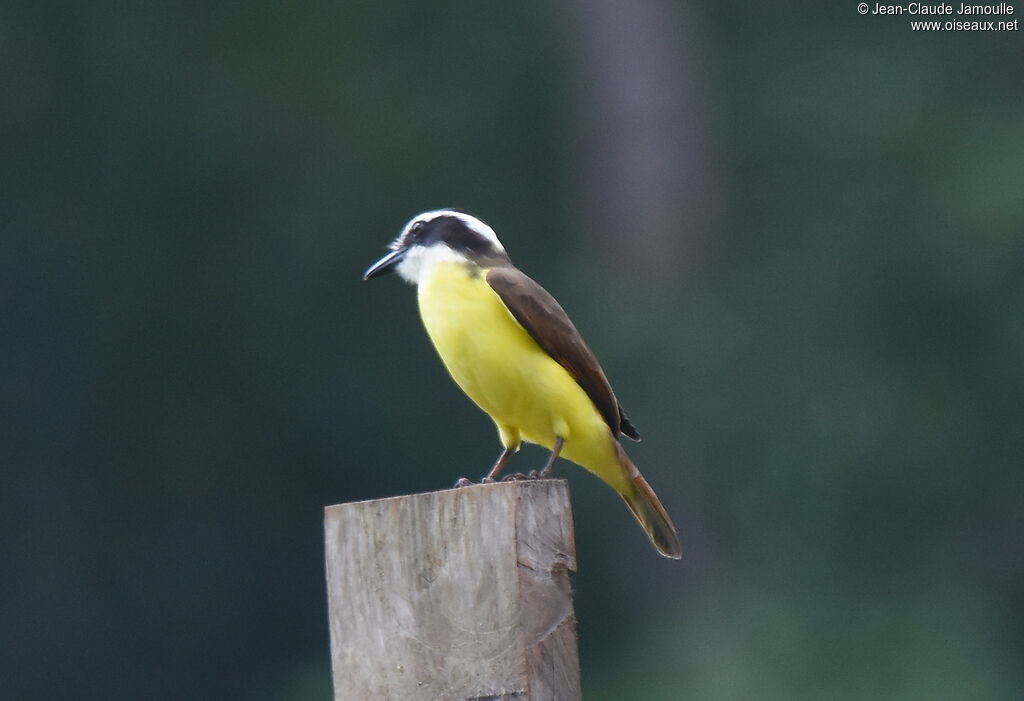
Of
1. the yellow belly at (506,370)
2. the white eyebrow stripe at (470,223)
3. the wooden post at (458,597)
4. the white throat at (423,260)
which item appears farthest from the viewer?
the white eyebrow stripe at (470,223)

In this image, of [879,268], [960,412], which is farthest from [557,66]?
[960,412]

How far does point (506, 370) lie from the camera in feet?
15.3

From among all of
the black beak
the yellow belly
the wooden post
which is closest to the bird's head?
the black beak

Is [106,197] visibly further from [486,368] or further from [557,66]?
[486,368]

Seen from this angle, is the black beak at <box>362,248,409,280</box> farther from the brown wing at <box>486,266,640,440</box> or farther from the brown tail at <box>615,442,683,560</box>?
the brown tail at <box>615,442,683,560</box>

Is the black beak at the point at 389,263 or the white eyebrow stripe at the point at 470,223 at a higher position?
the white eyebrow stripe at the point at 470,223

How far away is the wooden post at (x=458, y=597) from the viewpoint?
2.83m

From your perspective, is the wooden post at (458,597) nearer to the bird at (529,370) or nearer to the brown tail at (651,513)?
the bird at (529,370)

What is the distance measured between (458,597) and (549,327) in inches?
74.4

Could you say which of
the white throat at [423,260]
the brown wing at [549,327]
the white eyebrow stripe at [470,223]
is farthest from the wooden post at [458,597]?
the white eyebrow stripe at [470,223]

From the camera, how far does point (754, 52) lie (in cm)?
1633

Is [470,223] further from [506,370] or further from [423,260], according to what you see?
[506,370]

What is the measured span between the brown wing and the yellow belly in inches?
1.0

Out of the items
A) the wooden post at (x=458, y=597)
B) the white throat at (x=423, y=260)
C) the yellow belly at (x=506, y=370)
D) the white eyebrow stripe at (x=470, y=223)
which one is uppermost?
the white eyebrow stripe at (x=470, y=223)
